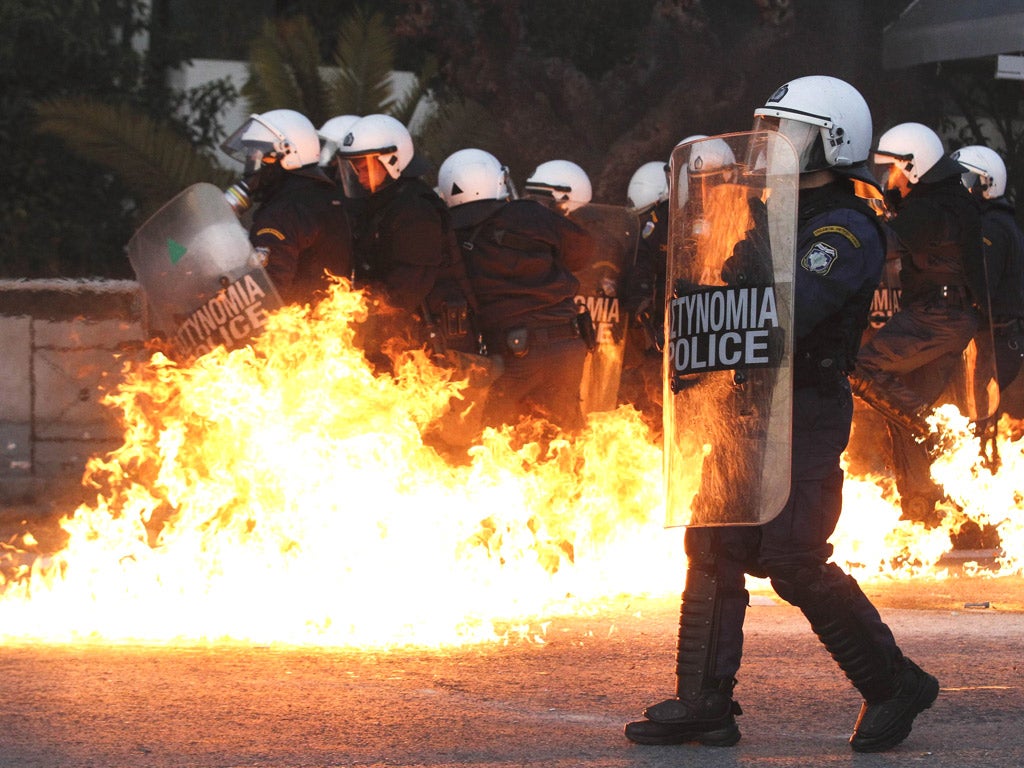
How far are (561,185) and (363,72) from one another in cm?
353

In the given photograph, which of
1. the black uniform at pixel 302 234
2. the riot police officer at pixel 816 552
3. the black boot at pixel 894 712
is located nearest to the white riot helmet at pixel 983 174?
the black uniform at pixel 302 234

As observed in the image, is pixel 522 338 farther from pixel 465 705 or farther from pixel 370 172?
pixel 465 705

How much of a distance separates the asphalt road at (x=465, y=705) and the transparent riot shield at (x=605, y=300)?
3.09m

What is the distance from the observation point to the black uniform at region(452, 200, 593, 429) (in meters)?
8.05

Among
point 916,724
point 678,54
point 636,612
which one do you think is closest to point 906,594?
point 636,612

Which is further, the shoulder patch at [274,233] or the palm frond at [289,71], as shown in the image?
the palm frond at [289,71]

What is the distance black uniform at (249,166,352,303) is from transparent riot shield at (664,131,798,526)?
2834 millimetres

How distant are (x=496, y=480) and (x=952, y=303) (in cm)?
256

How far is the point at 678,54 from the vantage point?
14.2m

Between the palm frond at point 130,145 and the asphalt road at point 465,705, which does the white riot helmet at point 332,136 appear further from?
the palm frond at point 130,145

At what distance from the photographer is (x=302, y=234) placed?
24.2ft

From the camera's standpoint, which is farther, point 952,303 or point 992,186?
point 992,186

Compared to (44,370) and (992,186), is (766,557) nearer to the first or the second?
(992,186)

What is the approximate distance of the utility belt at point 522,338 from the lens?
26.4 feet
